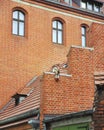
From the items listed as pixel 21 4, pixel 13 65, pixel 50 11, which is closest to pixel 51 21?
pixel 50 11

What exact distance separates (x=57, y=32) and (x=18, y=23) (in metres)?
2.73

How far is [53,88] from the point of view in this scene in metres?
13.6

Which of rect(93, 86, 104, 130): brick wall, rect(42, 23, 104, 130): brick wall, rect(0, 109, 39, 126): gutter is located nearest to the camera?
rect(93, 86, 104, 130): brick wall

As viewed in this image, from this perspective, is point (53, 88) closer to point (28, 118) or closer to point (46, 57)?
point (28, 118)

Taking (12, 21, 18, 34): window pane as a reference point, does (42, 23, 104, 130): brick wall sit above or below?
below

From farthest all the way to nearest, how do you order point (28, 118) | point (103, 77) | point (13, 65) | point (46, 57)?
point (46, 57)
point (13, 65)
point (28, 118)
point (103, 77)

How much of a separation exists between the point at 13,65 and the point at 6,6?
3500 mm

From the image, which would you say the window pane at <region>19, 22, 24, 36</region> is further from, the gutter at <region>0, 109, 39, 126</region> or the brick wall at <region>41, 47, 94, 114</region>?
the brick wall at <region>41, 47, 94, 114</region>

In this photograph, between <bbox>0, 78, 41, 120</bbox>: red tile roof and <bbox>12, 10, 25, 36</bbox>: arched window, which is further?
<bbox>12, 10, 25, 36</bbox>: arched window

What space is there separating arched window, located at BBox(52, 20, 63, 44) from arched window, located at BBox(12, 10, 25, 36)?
2.14 m

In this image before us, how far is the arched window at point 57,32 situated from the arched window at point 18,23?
2.14 m

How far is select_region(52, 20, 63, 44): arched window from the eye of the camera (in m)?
24.6

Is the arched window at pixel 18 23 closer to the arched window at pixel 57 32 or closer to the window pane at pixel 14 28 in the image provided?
the window pane at pixel 14 28

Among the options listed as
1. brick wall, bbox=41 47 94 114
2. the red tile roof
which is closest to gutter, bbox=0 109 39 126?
the red tile roof
